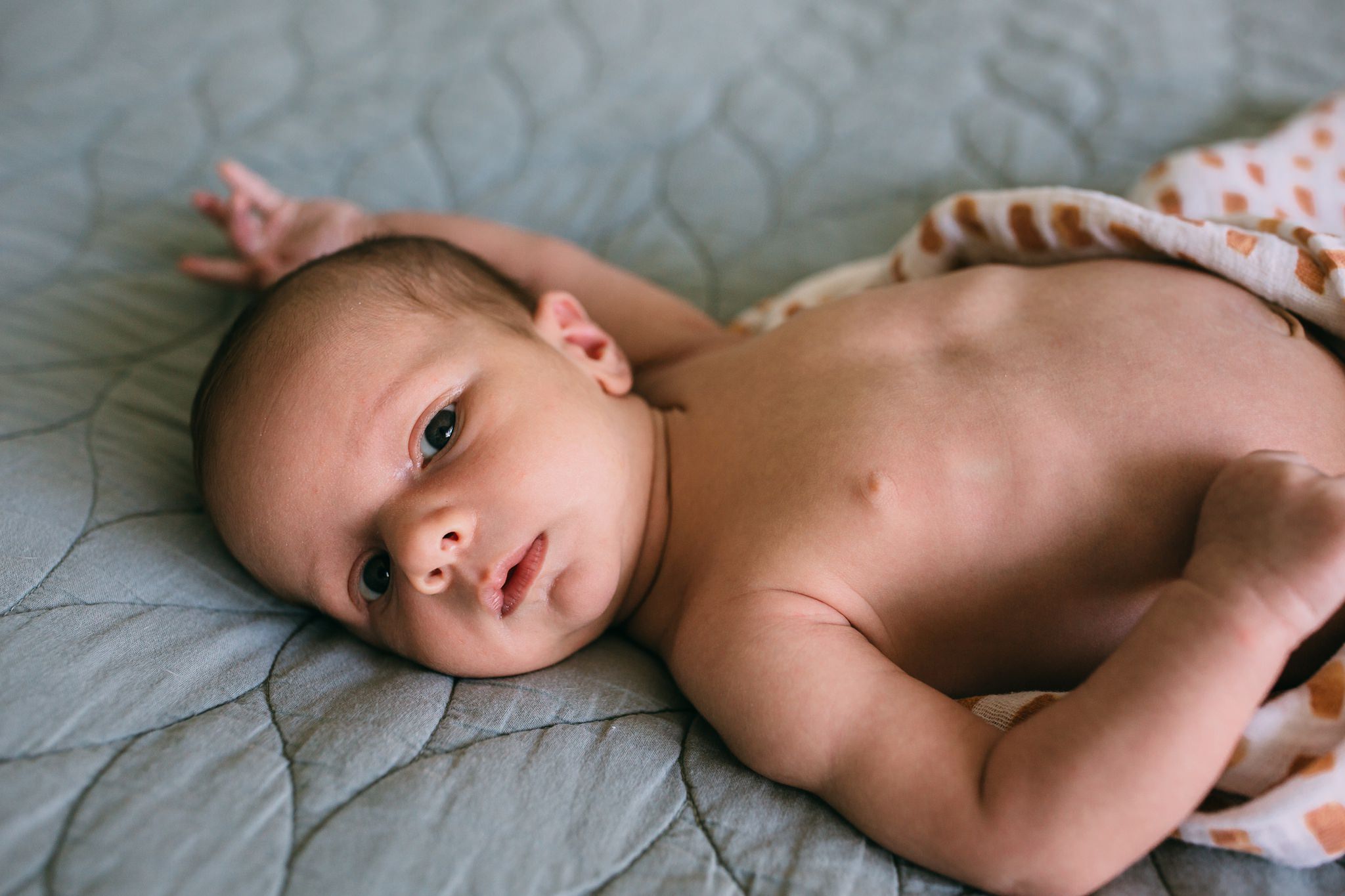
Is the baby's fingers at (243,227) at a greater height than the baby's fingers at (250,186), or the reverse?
the baby's fingers at (250,186)

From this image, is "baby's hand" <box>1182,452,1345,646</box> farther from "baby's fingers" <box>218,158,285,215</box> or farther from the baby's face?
"baby's fingers" <box>218,158,285,215</box>

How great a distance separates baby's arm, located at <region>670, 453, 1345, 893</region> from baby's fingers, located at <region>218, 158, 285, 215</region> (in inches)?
40.7

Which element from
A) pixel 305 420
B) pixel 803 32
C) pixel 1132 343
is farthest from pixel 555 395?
pixel 803 32

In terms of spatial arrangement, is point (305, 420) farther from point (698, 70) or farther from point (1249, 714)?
point (698, 70)

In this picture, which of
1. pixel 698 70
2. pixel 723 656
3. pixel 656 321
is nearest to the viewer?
pixel 723 656

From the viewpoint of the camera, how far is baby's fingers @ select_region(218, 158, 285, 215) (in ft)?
4.29

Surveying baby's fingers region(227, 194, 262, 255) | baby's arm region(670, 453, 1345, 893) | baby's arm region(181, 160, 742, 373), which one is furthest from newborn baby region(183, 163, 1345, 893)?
baby's fingers region(227, 194, 262, 255)

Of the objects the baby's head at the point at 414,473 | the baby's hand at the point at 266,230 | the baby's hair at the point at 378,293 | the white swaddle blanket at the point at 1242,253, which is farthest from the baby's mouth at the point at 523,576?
the baby's hand at the point at 266,230

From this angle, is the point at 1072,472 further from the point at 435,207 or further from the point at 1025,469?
the point at 435,207

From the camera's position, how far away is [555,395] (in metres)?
0.92

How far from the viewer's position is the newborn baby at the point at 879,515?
2.17 ft

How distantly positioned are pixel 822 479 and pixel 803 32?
974mm

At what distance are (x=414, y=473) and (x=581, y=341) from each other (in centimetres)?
29

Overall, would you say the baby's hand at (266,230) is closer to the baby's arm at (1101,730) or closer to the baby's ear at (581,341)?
the baby's ear at (581,341)
